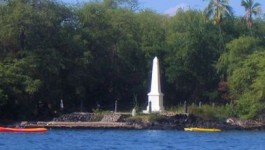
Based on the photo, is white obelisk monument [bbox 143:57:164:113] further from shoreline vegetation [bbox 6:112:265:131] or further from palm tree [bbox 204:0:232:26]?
palm tree [bbox 204:0:232:26]

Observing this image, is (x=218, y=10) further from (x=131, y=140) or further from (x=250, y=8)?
(x=131, y=140)

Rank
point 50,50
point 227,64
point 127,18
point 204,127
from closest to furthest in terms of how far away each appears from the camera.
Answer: point 204,127, point 50,50, point 227,64, point 127,18

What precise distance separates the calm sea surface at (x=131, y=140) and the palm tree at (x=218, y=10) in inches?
774

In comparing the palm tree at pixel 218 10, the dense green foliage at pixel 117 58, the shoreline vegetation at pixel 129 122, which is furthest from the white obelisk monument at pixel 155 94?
the palm tree at pixel 218 10

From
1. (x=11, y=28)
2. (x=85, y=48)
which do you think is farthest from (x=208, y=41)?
(x=11, y=28)

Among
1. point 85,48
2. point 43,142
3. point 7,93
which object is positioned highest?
point 85,48

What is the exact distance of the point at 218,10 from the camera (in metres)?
84.2

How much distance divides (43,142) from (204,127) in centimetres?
2144


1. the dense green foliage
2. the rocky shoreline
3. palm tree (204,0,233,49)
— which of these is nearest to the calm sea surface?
the rocky shoreline

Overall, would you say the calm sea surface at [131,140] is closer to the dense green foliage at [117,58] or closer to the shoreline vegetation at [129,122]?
the shoreline vegetation at [129,122]

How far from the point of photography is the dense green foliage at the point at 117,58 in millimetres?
73312

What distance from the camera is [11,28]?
73312mm

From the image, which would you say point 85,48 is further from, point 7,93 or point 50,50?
point 7,93

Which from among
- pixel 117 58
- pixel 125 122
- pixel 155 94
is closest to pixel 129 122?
pixel 125 122
